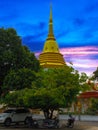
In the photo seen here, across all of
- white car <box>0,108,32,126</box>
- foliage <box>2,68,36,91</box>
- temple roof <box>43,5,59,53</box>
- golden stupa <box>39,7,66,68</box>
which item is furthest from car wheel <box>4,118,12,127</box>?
temple roof <box>43,5,59,53</box>

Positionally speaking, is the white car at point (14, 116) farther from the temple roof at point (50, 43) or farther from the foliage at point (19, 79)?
the temple roof at point (50, 43)

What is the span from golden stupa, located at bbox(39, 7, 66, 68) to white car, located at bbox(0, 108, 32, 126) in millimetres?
48402

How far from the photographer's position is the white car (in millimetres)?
37031

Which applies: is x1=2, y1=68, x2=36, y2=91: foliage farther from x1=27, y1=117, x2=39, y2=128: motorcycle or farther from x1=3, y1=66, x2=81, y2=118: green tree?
x1=27, y1=117, x2=39, y2=128: motorcycle

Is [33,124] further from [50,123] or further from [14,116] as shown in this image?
[14,116]

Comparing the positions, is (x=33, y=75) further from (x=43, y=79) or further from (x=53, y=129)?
(x=53, y=129)

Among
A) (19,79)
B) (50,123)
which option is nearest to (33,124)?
(50,123)

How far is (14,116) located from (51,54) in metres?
54.5

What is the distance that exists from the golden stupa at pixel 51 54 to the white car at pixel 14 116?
48402 mm

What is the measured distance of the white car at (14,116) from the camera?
3703cm

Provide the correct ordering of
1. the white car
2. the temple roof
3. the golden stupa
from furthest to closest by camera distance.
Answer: the temple roof
the golden stupa
the white car

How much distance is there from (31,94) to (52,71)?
133 inches

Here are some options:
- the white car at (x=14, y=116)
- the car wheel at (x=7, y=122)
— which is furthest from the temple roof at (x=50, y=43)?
the car wheel at (x=7, y=122)

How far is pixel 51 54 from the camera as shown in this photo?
9162 cm
